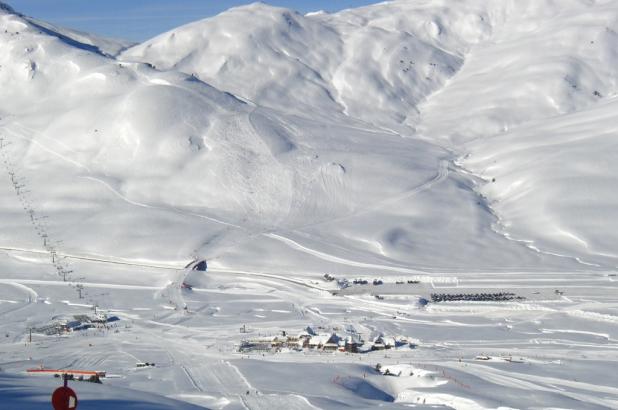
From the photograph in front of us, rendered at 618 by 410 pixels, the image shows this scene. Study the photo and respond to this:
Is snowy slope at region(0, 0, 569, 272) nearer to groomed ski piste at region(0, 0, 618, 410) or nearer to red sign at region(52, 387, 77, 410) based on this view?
groomed ski piste at region(0, 0, 618, 410)

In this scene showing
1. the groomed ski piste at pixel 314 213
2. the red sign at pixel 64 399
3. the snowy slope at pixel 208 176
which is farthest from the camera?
the snowy slope at pixel 208 176

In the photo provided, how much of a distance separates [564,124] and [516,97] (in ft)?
32.8

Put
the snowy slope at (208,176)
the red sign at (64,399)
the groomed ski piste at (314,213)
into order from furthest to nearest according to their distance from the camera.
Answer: the snowy slope at (208,176) < the groomed ski piste at (314,213) < the red sign at (64,399)

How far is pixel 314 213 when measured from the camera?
186 ft

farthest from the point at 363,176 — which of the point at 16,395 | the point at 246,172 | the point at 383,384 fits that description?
the point at 16,395

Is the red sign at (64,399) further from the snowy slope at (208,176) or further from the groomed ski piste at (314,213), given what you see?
the snowy slope at (208,176)

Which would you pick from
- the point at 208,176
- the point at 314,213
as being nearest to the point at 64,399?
the point at 314,213

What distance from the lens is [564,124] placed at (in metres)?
70.5

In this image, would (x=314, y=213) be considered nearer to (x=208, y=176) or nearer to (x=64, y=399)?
(x=208, y=176)

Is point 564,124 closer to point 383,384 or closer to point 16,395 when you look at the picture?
point 383,384

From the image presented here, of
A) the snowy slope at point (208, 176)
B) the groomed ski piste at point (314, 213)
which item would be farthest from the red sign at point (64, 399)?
the snowy slope at point (208, 176)

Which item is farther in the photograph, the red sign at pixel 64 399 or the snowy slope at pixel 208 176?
the snowy slope at pixel 208 176

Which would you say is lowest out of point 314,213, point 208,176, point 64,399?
point 64,399

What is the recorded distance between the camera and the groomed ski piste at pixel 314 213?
30.6 meters
